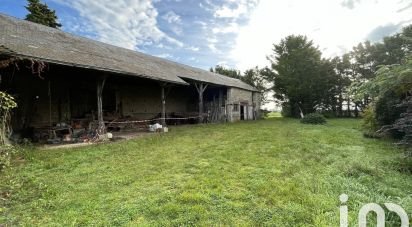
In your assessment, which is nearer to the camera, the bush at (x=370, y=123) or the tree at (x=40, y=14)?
the bush at (x=370, y=123)

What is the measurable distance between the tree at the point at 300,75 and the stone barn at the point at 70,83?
42.7 feet

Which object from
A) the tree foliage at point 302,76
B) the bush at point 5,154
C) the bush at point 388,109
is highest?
the tree foliage at point 302,76

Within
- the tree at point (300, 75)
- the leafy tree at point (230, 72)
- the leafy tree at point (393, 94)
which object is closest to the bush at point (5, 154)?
the leafy tree at point (393, 94)

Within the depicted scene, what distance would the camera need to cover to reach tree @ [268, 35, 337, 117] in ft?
82.2

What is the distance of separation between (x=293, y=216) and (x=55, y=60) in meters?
7.30

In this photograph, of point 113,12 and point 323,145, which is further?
point 113,12

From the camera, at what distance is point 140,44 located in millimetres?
22016

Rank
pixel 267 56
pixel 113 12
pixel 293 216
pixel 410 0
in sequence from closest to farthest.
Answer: pixel 293 216, pixel 410 0, pixel 113 12, pixel 267 56

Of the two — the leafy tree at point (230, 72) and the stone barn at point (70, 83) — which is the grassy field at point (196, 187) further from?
the leafy tree at point (230, 72)

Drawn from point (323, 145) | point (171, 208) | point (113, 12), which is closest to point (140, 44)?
point (113, 12)

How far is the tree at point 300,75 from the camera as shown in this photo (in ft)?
82.2

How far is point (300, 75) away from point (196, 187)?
23.9m

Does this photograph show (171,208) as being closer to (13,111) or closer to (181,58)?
(13,111)

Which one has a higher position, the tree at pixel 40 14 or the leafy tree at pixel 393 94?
the tree at pixel 40 14
